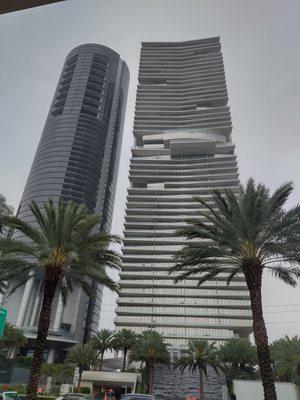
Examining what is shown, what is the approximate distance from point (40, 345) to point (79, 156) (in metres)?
121

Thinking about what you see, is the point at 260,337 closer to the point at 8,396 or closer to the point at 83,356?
the point at 8,396

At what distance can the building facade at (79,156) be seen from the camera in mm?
105125

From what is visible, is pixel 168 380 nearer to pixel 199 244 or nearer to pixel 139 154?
pixel 199 244

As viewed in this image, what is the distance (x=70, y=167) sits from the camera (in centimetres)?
13012

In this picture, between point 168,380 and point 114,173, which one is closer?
point 168,380

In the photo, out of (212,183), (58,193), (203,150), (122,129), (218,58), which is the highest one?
(218,58)

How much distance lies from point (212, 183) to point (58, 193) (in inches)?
2159

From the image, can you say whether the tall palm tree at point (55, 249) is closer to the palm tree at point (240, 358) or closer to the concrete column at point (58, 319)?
the palm tree at point (240, 358)

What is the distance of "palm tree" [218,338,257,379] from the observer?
59.2 m

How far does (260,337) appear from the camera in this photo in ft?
55.1

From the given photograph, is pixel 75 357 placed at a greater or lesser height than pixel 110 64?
lesser

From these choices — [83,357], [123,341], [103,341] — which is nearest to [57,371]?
[83,357]

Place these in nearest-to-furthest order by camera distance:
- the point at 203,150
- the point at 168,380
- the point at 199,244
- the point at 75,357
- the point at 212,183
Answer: the point at 199,244 < the point at 75,357 < the point at 168,380 < the point at 212,183 < the point at 203,150

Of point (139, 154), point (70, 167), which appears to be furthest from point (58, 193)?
point (139, 154)
